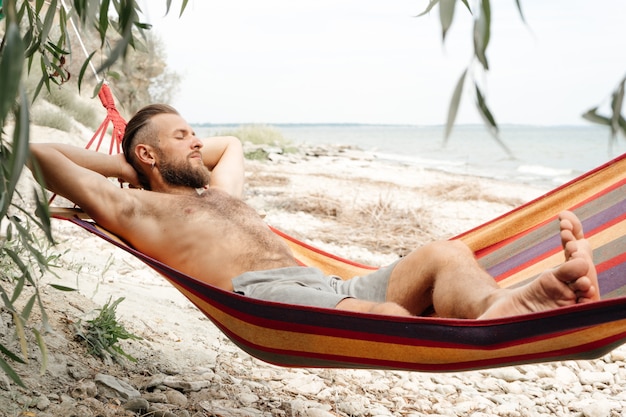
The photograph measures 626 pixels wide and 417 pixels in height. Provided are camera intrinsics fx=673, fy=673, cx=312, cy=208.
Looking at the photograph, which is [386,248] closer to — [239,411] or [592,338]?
[239,411]

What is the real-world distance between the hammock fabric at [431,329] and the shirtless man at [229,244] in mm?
104

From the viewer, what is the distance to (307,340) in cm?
157

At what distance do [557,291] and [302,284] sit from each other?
0.73m

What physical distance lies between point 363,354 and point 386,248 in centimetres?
297

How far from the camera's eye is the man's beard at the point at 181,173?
2.19 m

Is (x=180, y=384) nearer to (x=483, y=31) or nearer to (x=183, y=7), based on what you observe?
(x=183, y=7)

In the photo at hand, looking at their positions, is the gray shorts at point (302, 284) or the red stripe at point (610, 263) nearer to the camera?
the gray shorts at point (302, 284)

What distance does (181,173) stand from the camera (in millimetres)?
2191

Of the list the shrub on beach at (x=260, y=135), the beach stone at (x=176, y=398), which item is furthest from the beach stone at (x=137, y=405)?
the shrub on beach at (x=260, y=135)

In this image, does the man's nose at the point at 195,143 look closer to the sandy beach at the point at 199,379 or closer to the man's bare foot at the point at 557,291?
the sandy beach at the point at 199,379

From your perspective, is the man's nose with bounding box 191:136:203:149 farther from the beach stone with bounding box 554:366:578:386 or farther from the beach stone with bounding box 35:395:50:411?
the beach stone with bounding box 554:366:578:386

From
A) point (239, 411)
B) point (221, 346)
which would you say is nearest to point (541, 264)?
point (239, 411)

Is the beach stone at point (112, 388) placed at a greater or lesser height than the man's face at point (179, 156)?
lesser

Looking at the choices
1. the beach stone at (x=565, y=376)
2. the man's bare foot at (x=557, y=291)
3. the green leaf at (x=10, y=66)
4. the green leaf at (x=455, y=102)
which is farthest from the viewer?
the beach stone at (x=565, y=376)
